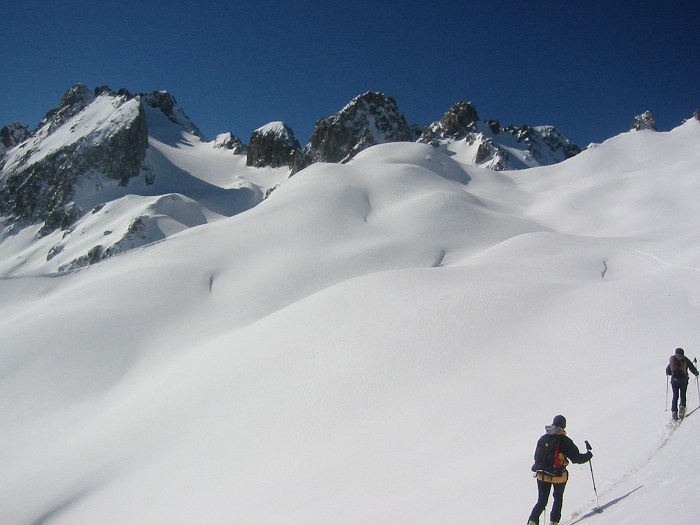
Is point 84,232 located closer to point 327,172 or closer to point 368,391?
point 327,172

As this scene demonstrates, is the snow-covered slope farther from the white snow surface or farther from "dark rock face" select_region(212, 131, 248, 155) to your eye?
the white snow surface

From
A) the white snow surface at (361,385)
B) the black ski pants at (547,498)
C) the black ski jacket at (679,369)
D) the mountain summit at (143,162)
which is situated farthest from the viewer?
the mountain summit at (143,162)

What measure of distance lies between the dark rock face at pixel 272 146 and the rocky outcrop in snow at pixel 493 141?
109 ft

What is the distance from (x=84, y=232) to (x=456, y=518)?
9290 centimetres

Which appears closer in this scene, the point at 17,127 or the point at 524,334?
the point at 524,334

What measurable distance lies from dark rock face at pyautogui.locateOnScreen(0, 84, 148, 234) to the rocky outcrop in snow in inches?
2649

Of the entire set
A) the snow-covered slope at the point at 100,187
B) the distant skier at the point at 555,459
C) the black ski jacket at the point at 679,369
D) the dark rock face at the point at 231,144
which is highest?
the dark rock face at the point at 231,144

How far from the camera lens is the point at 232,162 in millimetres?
133500

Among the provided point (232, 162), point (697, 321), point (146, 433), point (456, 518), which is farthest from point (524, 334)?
point (232, 162)

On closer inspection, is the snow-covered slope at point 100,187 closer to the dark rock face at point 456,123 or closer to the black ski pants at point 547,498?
the dark rock face at point 456,123

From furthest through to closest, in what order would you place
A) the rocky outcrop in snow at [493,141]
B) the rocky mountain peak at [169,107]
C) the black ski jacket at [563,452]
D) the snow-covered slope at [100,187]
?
the rocky mountain peak at [169,107] → the rocky outcrop in snow at [493,141] → the snow-covered slope at [100,187] → the black ski jacket at [563,452]

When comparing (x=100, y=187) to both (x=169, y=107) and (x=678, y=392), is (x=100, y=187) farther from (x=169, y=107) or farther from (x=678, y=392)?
(x=678, y=392)

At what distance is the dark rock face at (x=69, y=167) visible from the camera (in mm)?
102625

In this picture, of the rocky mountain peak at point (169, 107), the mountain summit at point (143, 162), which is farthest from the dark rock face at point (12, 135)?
the rocky mountain peak at point (169, 107)
